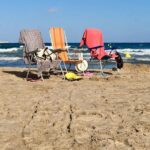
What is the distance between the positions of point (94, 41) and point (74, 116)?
17.4 ft

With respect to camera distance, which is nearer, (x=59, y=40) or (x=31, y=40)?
(x=31, y=40)

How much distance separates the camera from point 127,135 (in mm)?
3977

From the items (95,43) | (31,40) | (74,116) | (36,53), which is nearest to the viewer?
(74,116)

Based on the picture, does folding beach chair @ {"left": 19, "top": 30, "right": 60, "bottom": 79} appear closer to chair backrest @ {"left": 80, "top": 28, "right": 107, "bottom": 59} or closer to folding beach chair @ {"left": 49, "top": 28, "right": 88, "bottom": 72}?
folding beach chair @ {"left": 49, "top": 28, "right": 88, "bottom": 72}

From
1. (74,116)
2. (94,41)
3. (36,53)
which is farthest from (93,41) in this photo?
(74,116)

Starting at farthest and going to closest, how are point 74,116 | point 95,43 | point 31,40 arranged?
point 95,43 → point 31,40 → point 74,116

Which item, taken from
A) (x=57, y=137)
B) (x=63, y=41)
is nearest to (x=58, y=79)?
(x=63, y=41)

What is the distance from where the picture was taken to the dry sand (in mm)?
3754

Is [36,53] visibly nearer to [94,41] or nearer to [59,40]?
[59,40]

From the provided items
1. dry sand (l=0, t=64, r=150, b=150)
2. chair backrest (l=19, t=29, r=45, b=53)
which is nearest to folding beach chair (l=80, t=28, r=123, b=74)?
chair backrest (l=19, t=29, r=45, b=53)

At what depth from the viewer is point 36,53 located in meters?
8.62

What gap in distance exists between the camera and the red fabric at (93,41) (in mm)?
→ 9883

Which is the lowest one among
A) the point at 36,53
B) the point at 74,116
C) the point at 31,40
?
the point at 74,116

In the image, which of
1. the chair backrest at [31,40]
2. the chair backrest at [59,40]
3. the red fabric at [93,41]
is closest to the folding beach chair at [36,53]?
the chair backrest at [31,40]
